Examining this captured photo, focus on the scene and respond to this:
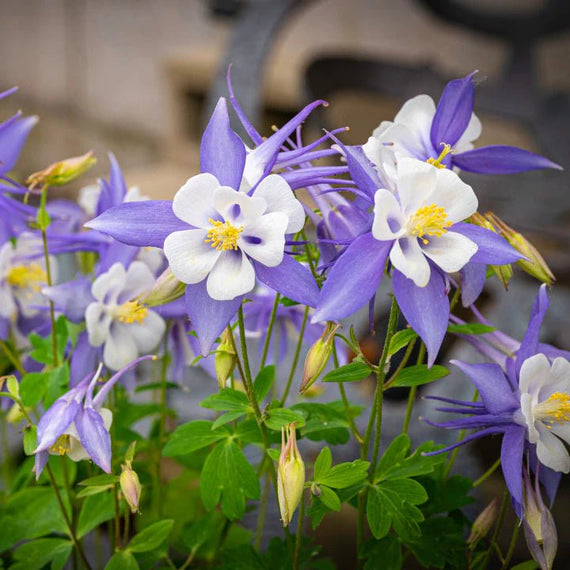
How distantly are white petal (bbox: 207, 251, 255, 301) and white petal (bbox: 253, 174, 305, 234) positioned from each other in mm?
37

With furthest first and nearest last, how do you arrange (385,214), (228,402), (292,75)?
(292,75) → (228,402) → (385,214)

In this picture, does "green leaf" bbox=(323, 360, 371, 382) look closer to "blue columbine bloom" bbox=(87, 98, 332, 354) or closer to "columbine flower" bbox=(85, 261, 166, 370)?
"blue columbine bloom" bbox=(87, 98, 332, 354)

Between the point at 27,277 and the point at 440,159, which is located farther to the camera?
the point at 27,277

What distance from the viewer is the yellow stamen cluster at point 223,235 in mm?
565

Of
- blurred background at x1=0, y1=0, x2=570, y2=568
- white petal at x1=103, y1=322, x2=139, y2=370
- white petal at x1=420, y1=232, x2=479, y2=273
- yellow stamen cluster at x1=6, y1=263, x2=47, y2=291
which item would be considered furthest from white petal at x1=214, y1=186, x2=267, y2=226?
blurred background at x1=0, y1=0, x2=570, y2=568

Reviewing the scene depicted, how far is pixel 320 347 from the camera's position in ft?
1.93

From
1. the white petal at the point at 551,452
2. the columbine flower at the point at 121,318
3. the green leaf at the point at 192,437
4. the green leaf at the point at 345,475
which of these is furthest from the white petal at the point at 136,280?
the white petal at the point at 551,452

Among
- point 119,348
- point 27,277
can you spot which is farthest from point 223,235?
point 27,277

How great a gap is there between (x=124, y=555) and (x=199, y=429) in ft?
0.38

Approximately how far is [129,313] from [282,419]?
0.18 meters

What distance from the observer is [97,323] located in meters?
0.72

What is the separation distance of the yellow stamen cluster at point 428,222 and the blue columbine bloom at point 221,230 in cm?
7

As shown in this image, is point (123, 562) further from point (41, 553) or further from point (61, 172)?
point (61, 172)

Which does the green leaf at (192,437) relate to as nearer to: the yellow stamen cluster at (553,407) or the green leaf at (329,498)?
the green leaf at (329,498)
